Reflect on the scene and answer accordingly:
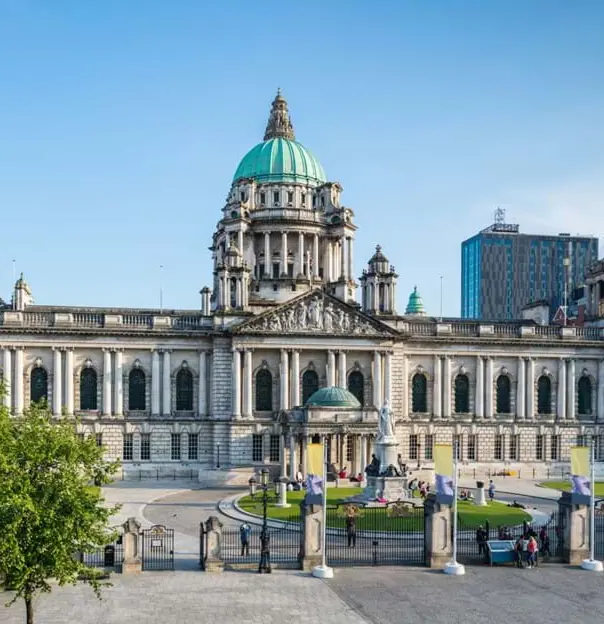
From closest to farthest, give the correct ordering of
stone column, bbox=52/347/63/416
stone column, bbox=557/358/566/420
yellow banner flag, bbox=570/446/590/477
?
yellow banner flag, bbox=570/446/590/477 < stone column, bbox=52/347/63/416 < stone column, bbox=557/358/566/420

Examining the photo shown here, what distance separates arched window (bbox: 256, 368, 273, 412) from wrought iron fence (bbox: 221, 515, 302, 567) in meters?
29.2

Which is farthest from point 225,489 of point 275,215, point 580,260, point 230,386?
point 580,260

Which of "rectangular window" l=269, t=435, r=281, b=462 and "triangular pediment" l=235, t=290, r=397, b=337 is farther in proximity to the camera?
"triangular pediment" l=235, t=290, r=397, b=337

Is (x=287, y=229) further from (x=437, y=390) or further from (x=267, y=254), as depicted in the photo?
(x=437, y=390)

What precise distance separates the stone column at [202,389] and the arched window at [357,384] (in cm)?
1303

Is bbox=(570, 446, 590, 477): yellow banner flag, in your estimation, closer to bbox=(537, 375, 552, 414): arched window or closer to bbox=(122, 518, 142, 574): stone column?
bbox=(122, 518, 142, 574): stone column

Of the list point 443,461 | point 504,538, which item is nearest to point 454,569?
point 504,538

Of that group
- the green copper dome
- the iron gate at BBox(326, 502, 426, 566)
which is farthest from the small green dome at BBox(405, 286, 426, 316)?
the iron gate at BBox(326, 502, 426, 566)

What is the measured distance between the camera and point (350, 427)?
227 feet

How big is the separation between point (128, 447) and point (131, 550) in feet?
133

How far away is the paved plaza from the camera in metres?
29.7

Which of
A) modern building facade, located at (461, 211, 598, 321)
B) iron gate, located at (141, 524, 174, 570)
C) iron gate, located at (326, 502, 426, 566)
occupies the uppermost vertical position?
modern building facade, located at (461, 211, 598, 321)

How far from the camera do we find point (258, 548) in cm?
4141

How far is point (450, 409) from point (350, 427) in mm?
15135
